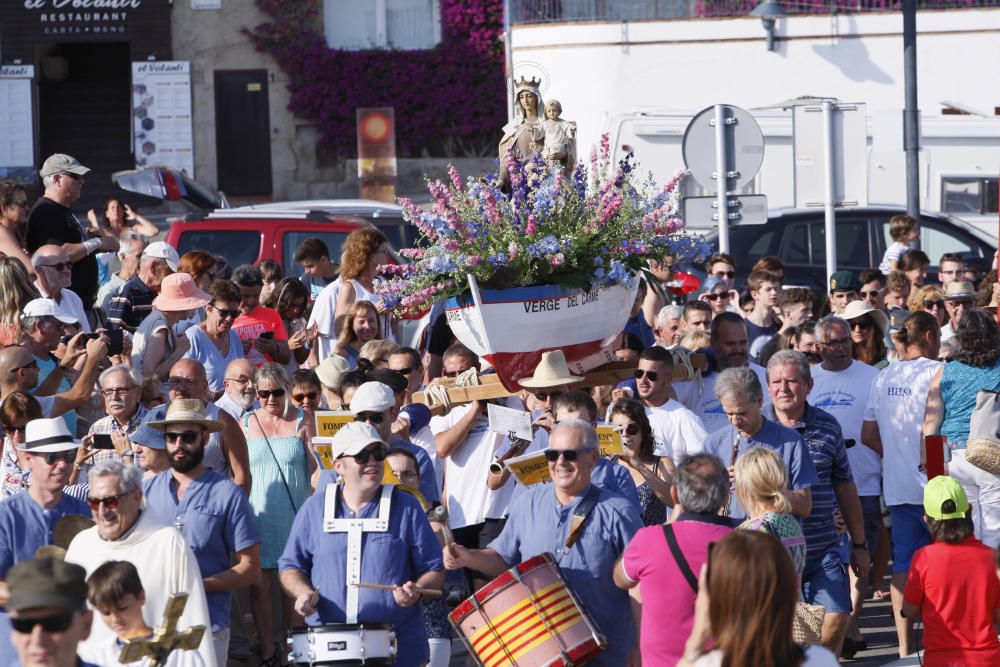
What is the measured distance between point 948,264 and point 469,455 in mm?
5747

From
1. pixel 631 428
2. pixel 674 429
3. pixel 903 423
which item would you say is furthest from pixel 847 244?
pixel 631 428

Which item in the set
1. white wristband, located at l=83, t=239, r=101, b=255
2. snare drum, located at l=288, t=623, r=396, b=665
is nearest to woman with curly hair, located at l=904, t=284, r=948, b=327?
white wristband, located at l=83, t=239, r=101, b=255

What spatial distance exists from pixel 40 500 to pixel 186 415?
879 mm

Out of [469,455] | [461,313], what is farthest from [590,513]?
[469,455]

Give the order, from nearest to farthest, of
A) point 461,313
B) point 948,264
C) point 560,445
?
1. point 560,445
2. point 461,313
3. point 948,264

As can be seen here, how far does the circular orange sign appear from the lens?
84.1 feet

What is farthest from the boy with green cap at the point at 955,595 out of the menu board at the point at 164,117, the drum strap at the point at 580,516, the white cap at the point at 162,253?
the menu board at the point at 164,117

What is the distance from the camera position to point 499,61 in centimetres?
Answer: 3212

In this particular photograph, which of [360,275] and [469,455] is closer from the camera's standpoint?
[469,455]

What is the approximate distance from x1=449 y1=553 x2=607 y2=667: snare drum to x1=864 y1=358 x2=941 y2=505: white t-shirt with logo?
11.2ft

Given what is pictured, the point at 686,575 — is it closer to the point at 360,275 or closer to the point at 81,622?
the point at 81,622

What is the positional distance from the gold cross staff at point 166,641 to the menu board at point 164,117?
24970 millimetres

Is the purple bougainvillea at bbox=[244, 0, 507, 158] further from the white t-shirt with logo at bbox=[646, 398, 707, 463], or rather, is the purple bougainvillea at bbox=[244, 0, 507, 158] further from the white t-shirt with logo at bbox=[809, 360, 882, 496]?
the white t-shirt with logo at bbox=[646, 398, 707, 463]

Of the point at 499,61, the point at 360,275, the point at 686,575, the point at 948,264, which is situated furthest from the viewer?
the point at 499,61
